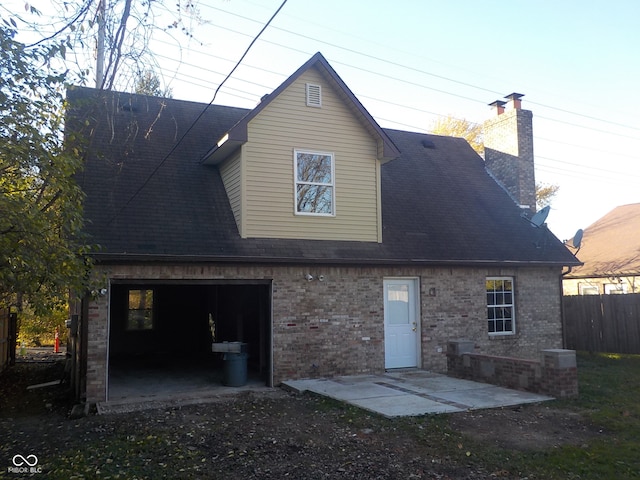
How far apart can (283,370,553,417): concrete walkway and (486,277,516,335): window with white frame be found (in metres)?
2.95

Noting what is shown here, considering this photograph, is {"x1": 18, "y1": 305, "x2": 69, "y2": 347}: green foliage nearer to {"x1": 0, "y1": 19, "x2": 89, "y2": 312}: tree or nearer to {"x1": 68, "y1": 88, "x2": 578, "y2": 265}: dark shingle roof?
{"x1": 68, "y1": 88, "x2": 578, "y2": 265}: dark shingle roof

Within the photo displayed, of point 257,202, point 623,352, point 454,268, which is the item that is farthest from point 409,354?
point 623,352

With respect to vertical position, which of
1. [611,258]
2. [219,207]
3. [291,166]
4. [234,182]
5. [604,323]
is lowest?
[604,323]

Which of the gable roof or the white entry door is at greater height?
the gable roof

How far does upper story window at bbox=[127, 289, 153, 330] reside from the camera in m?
18.9

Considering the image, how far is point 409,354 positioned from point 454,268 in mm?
2469

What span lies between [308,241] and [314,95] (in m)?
3.54

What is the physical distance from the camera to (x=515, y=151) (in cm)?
1739

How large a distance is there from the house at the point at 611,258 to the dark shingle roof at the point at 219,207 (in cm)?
643

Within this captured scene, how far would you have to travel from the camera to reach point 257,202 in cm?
1198

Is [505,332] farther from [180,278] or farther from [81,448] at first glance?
[81,448]

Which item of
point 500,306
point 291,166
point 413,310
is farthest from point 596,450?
point 291,166

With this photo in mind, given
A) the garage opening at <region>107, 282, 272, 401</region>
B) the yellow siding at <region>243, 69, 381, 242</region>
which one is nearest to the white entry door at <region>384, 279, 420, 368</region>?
the yellow siding at <region>243, 69, 381, 242</region>
